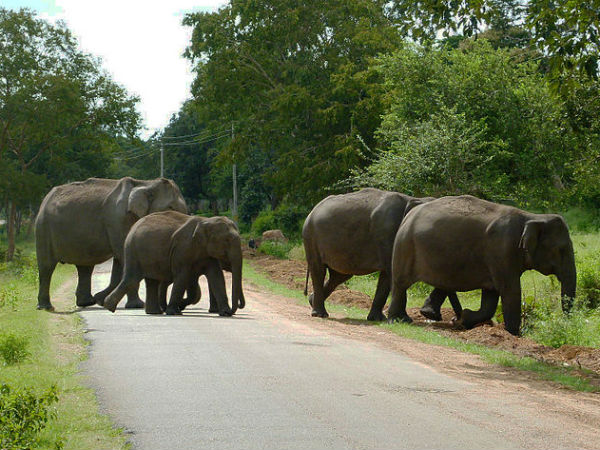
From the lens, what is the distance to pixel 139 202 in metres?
20.5

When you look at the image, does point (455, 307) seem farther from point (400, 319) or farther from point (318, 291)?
point (318, 291)

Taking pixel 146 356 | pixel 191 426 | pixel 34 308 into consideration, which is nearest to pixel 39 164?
pixel 34 308

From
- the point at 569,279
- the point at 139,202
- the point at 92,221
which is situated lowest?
the point at 569,279

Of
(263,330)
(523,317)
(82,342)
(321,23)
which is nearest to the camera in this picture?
(82,342)

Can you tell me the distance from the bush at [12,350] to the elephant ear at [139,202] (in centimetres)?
889

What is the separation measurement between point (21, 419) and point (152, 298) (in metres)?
11.2

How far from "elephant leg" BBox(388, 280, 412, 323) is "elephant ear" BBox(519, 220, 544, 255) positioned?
264 centimetres

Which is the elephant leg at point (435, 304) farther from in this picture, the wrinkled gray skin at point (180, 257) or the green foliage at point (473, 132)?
the green foliage at point (473, 132)

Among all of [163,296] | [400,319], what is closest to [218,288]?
[163,296]

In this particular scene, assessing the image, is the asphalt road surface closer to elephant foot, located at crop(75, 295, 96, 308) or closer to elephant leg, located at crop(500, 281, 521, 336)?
elephant leg, located at crop(500, 281, 521, 336)

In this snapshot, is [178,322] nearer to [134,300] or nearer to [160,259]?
[160,259]

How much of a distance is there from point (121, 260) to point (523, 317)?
815cm

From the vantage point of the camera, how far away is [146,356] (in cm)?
1140

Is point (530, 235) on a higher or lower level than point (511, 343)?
higher
